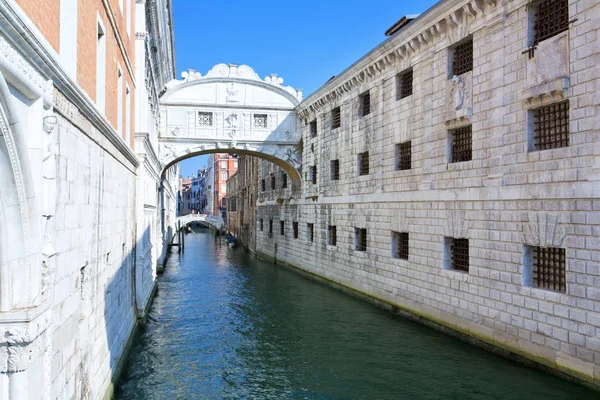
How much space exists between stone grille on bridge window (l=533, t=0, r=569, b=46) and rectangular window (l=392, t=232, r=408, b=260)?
621cm

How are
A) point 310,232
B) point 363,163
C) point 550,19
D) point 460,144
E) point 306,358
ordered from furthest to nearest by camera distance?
point 310,232
point 363,163
point 460,144
point 306,358
point 550,19

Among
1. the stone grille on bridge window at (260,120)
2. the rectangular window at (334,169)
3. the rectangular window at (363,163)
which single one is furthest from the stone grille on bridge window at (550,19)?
the stone grille on bridge window at (260,120)

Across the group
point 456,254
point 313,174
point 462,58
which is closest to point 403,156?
point 462,58

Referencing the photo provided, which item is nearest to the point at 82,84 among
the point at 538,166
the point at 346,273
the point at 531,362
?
the point at 538,166

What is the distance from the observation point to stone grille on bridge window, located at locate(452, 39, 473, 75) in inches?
436

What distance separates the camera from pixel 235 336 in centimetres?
1173

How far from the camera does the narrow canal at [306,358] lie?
8211mm

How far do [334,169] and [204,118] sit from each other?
20.6ft

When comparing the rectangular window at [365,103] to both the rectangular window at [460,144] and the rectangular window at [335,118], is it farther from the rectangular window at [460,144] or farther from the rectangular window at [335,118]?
the rectangular window at [460,144]

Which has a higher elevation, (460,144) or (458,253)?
(460,144)

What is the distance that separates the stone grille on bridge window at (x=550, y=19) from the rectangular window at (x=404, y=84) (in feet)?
14.7

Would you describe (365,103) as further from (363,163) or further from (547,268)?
(547,268)

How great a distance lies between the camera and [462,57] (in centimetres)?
1130

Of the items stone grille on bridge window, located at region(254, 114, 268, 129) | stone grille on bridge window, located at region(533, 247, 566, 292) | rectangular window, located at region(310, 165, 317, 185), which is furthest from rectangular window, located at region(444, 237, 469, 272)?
stone grille on bridge window, located at region(254, 114, 268, 129)
